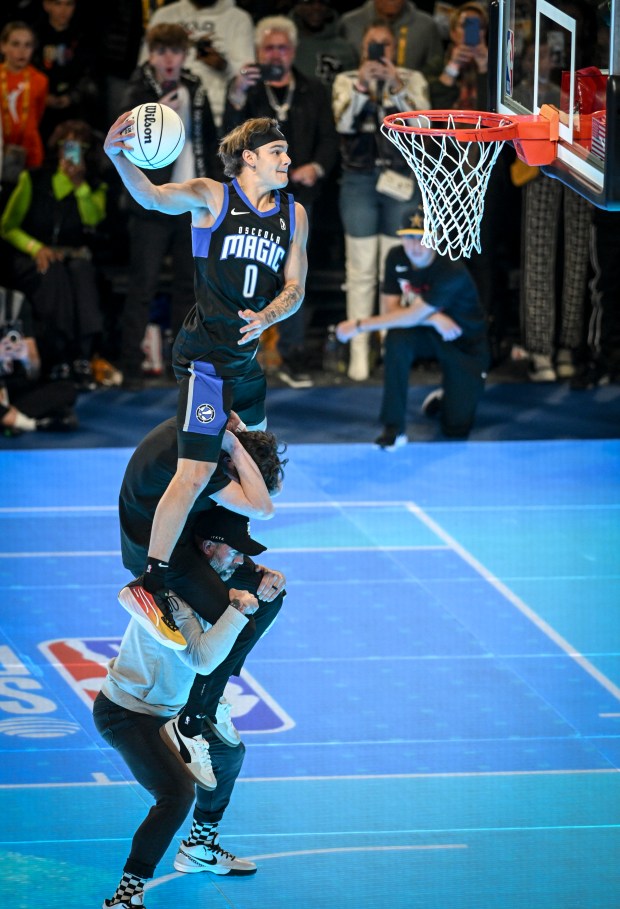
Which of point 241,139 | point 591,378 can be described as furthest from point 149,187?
point 591,378

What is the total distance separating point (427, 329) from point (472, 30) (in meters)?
2.93

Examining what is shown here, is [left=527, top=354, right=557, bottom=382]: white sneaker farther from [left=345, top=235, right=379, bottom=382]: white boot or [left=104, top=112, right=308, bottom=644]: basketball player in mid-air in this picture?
[left=104, top=112, right=308, bottom=644]: basketball player in mid-air

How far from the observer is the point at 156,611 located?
598 cm

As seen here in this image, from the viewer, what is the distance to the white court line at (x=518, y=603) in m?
8.40

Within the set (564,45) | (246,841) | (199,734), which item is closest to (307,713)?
(246,841)

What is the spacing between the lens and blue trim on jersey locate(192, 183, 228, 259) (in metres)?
7.64

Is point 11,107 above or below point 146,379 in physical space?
above

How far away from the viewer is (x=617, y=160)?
6805mm

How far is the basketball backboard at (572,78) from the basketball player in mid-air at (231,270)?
144cm

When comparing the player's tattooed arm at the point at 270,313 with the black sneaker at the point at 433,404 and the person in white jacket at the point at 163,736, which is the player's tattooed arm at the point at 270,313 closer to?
the person in white jacket at the point at 163,736

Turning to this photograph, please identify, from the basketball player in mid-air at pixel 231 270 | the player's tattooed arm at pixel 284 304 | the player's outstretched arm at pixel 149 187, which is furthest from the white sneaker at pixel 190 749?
the player's outstretched arm at pixel 149 187

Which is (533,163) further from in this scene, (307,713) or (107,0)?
(107,0)

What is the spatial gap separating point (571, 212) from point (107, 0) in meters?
4.96

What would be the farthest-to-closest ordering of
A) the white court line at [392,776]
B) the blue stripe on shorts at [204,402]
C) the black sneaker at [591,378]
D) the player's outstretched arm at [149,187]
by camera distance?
the black sneaker at [591,378]
the blue stripe on shorts at [204,402]
the white court line at [392,776]
the player's outstretched arm at [149,187]
